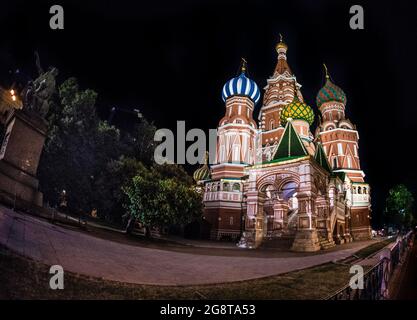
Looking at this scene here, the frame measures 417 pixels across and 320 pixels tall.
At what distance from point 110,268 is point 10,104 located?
12607 millimetres

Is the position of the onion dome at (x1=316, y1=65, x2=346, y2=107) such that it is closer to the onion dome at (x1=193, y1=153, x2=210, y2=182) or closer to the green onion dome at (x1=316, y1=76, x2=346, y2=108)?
the green onion dome at (x1=316, y1=76, x2=346, y2=108)

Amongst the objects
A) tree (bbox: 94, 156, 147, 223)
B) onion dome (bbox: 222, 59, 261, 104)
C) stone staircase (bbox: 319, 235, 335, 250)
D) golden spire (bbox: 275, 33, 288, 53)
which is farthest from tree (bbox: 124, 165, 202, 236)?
golden spire (bbox: 275, 33, 288, 53)

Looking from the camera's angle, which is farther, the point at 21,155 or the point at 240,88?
the point at 240,88

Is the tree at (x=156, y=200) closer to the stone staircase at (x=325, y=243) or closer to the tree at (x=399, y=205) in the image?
the stone staircase at (x=325, y=243)

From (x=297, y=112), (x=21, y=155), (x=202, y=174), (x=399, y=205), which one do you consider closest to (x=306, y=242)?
(x=297, y=112)

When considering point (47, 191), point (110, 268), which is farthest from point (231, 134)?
point (110, 268)

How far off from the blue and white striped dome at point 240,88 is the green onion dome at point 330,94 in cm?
1129

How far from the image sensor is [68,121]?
2122 cm

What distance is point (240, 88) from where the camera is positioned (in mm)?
33750

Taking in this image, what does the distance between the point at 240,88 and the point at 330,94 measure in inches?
572

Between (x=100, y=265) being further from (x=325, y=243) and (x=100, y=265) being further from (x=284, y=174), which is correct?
(x=325, y=243)

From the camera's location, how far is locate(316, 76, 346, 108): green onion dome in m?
38.0

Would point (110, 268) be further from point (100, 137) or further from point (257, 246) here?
point (100, 137)

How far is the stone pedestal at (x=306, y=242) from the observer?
49.5 ft
